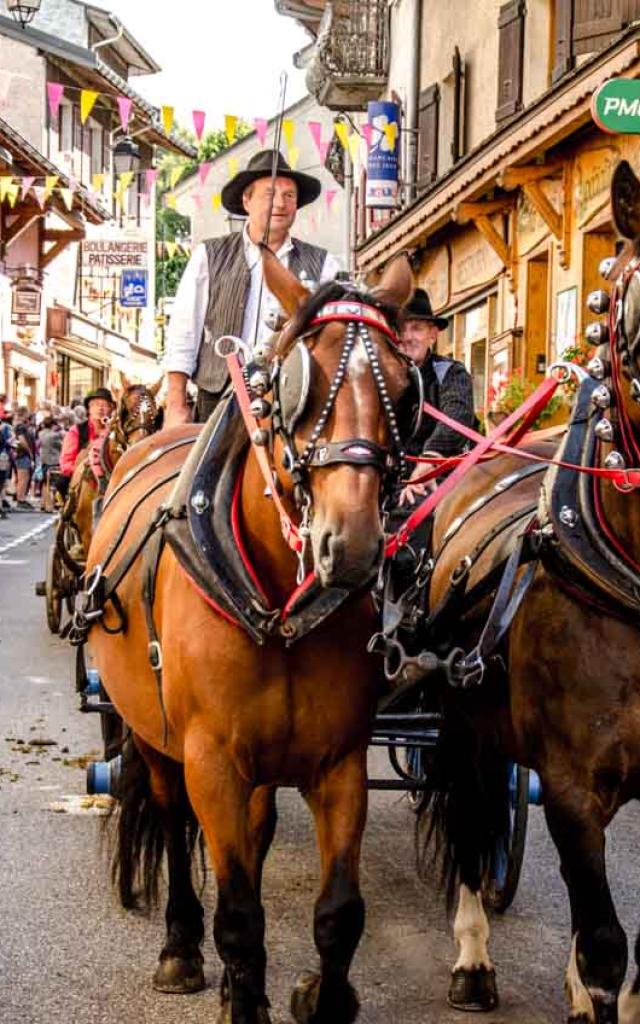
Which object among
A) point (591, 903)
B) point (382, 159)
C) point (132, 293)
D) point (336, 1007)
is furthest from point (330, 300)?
point (132, 293)

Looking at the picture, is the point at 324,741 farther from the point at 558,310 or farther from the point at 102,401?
the point at 558,310

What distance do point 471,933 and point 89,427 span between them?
9.84 meters

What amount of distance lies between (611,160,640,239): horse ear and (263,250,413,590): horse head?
0.58 meters

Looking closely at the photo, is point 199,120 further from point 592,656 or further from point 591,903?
point 591,903

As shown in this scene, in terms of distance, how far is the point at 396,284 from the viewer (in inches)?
168

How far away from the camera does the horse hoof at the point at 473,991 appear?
5.03 meters

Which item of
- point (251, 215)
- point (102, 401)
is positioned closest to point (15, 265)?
point (102, 401)

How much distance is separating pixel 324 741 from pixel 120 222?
53.2 meters

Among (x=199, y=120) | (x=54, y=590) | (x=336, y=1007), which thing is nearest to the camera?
(x=336, y=1007)

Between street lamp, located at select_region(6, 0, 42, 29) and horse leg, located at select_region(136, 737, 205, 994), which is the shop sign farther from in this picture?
horse leg, located at select_region(136, 737, 205, 994)

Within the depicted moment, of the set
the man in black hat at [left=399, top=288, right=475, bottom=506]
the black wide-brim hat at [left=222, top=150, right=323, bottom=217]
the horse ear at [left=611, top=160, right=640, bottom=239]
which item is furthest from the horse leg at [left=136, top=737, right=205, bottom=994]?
the horse ear at [left=611, top=160, right=640, bottom=239]

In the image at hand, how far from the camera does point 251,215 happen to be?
19.1 feet

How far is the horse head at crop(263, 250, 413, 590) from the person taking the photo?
12.1ft

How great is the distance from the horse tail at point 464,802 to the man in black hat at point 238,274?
4.71ft
